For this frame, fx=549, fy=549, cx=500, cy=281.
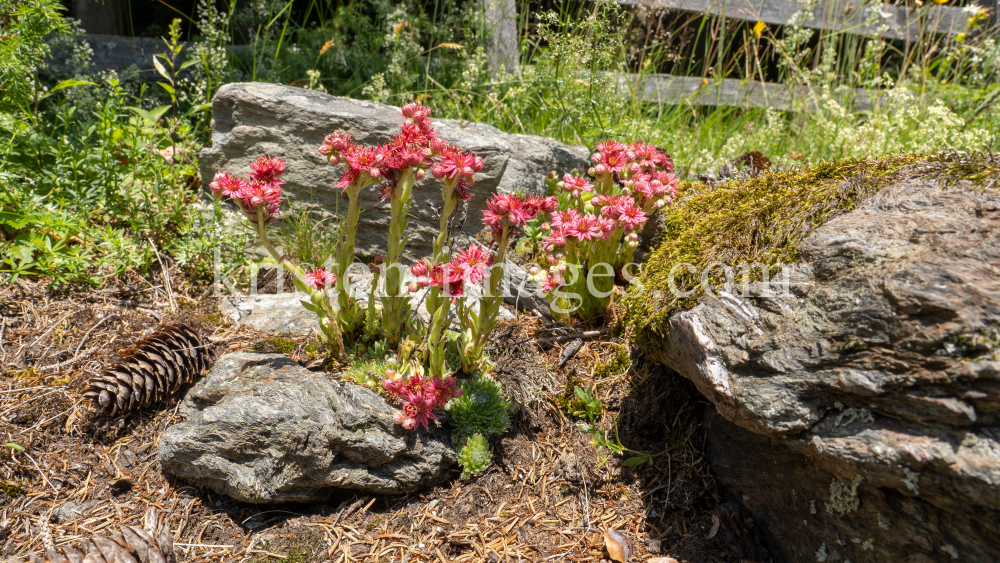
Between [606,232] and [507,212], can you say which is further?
[606,232]

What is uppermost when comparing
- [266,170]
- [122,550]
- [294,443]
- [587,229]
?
[266,170]

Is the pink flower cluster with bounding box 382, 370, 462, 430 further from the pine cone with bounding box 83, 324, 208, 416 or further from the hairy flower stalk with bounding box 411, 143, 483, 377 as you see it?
the pine cone with bounding box 83, 324, 208, 416

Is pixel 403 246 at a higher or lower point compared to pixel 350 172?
lower

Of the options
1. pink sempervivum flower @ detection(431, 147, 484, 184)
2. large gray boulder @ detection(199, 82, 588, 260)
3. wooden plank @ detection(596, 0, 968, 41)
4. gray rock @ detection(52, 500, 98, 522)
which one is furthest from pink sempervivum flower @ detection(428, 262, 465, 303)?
wooden plank @ detection(596, 0, 968, 41)

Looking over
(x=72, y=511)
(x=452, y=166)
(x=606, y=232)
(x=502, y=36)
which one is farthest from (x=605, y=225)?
(x=502, y=36)

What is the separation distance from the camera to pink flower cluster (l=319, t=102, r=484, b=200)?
232 cm

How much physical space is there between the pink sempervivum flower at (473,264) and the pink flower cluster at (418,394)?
55 centimetres

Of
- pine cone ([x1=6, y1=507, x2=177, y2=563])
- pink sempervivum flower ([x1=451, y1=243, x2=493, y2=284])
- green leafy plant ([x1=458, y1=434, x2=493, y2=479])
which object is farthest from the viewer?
green leafy plant ([x1=458, y1=434, x2=493, y2=479])

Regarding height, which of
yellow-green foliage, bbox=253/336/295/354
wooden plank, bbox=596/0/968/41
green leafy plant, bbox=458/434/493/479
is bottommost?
green leafy plant, bbox=458/434/493/479

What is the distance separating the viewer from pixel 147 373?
2.65 meters

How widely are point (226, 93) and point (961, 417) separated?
14.0 feet

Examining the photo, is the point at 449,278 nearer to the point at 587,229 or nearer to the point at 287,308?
the point at 587,229

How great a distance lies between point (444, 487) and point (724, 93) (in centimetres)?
519

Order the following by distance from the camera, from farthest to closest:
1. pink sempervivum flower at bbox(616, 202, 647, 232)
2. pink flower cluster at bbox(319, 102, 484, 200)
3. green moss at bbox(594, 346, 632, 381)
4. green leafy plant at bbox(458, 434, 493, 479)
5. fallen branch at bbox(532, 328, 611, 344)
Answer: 1. fallen branch at bbox(532, 328, 611, 344)
2. green moss at bbox(594, 346, 632, 381)
3. pink sempervivum flower at bbox(616, 202, 647, 232)
4. green leafy plant at bbox(458, 434, 493, 479)
5. pink flower cluster at bbox(319, 102, 484, 200)
